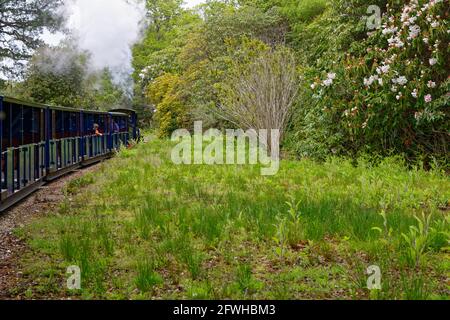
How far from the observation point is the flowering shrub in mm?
9859

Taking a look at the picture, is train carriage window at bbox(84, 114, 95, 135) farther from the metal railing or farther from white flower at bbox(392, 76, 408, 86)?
white flower at bbox(392, 76, 408, 86)

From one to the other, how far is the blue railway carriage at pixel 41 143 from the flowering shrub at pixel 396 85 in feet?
20.7

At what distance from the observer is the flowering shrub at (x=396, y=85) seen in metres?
9.86

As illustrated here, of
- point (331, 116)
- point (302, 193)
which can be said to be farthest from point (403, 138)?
point (302, 193)

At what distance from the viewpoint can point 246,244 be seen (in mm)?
5594

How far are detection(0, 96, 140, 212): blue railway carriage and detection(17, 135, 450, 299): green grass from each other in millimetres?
1195

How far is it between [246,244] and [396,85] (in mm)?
6021

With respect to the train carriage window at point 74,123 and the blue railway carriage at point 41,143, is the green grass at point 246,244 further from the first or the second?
the train carriage window at point 74,123

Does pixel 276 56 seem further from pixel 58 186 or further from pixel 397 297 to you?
pixel 397 297

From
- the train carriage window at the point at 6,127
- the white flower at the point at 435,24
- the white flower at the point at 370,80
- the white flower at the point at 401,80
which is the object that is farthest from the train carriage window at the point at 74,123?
the white flower at the point at 435,24

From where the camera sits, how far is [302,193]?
7961 mm
